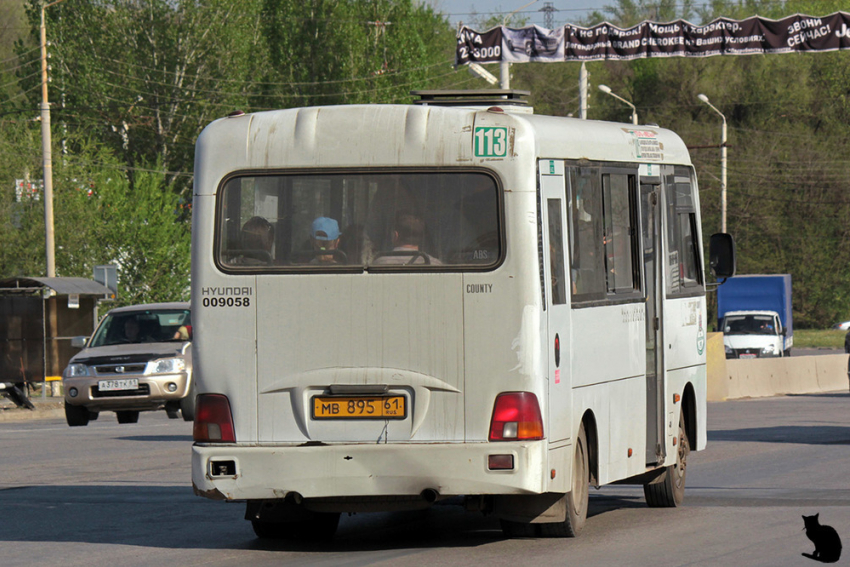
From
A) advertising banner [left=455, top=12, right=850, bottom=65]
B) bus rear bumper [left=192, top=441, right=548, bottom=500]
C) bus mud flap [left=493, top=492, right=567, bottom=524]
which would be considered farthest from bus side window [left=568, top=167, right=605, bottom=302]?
advertising banner [left=455, top=12, right=850, bottom=65]

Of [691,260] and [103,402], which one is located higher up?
[691,260]

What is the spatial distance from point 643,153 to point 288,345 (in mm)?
3563

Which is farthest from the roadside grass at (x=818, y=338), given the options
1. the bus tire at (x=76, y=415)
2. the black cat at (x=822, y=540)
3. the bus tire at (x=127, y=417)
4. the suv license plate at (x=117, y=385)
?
the black cat at (x=822, y=540)

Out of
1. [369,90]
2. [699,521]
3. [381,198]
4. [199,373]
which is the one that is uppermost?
[369,90]

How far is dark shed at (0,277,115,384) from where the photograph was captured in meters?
28.7

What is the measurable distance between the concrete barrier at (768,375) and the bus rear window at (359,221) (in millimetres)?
23652

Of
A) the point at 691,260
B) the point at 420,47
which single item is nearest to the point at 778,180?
the point at 420,47

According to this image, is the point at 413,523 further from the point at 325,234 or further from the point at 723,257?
the point at 723,257

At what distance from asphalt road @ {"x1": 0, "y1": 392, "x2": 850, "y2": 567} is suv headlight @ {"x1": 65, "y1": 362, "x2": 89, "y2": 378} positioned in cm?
473

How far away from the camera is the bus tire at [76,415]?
76.5 ft

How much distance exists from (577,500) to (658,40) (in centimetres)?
2795

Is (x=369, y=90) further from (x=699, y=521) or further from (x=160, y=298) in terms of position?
(x=699, y=521)

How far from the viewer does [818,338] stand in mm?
73938

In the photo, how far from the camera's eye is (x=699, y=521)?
1102cm
